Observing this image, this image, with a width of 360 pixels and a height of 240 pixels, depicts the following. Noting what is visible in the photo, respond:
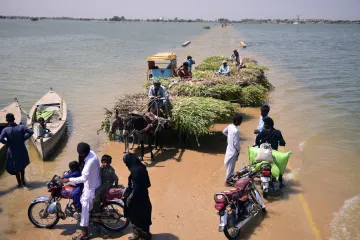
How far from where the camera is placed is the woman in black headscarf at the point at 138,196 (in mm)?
4715

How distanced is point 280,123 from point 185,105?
492cm

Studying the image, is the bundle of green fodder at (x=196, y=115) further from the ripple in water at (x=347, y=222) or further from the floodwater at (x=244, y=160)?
the ripple in water at (x=347, y=222)

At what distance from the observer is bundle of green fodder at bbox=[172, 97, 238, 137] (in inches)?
345

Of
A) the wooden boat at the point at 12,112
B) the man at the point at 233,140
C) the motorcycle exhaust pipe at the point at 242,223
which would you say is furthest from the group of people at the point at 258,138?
the wooden boat at the point at 12,112

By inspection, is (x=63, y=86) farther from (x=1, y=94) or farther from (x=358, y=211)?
(x=358, y=211)

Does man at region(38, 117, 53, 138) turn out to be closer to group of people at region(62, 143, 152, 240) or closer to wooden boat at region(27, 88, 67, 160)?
wooden boat at region(27, 88, 67, 160)

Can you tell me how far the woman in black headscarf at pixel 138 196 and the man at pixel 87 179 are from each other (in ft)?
1.82

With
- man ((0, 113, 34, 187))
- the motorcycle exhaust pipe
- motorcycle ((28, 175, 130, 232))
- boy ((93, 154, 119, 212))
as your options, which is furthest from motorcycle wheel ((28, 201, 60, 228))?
the motorcycle exhaust pipe

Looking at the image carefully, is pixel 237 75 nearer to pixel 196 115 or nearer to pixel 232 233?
pixel 196 115

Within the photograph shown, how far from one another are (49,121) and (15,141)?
15.9ft

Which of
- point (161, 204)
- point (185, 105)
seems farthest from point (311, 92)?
point (161, 204)

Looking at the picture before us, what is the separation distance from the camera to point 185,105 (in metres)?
9.23

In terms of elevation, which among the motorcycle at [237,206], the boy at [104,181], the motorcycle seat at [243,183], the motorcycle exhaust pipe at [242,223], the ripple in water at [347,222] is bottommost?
the ripple in water at [347,222]

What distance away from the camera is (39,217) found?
19.5 feet
